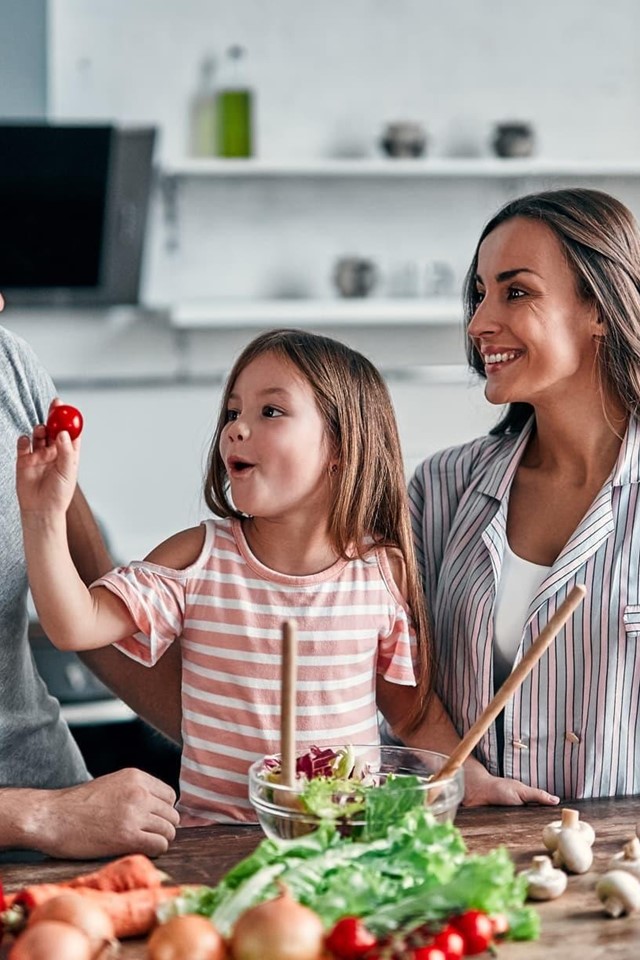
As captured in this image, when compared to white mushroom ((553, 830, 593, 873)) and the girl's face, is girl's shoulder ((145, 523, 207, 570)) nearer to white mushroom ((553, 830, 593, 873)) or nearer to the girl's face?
the girl's face

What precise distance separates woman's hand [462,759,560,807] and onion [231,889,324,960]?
59 centimetres

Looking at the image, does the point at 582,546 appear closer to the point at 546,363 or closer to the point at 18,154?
the point at 546,363

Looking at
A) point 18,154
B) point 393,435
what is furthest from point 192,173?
point 393,435

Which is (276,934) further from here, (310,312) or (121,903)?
(310,312)

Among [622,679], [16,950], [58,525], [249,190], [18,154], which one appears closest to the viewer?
[16,950]

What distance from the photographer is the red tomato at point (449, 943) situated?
981mm

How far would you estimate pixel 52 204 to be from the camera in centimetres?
363

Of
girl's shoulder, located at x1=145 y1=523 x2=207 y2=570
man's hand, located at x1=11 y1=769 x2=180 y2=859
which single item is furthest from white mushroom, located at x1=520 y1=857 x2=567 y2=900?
girl's shoulder, located at x1=145 y1=523 x2=207 y2=570

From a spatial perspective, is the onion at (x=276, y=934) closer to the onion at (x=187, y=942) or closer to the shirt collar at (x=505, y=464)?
the onion at (x=187, y=942)

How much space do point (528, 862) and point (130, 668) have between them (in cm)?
65

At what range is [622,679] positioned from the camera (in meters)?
1.62

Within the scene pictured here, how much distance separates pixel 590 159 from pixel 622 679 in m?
3.00

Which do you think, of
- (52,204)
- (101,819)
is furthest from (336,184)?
(101,819)

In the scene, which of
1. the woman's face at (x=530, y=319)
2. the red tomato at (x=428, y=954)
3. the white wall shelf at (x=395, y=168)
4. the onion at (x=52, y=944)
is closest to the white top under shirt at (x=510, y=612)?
the woman's face at (x=530, y=319)
